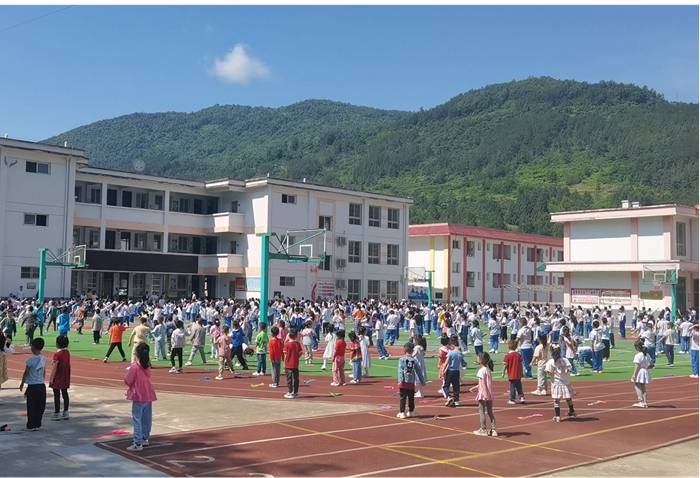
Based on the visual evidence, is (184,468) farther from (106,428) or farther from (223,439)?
(106,428)

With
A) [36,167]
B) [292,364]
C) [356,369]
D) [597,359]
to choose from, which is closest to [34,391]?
[292,364]

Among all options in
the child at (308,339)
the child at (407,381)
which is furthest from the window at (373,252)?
the child at (407,381)

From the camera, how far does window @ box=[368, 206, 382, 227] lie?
198 feet

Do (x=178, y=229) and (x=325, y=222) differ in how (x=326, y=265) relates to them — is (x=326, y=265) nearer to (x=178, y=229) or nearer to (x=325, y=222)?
(x=325, y=222)

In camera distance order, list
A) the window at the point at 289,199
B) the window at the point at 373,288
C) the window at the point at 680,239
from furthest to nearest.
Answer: the window at the point at 373,288
the window at the point at 289,199
the window at the point at 680,239

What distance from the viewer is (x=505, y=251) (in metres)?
70.4

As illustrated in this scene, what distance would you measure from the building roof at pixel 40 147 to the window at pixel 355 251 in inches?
844

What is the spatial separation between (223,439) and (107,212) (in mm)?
41970

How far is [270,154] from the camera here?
168 m

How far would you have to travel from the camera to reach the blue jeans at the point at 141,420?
1112 centimetres

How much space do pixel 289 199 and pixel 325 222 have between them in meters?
3.90

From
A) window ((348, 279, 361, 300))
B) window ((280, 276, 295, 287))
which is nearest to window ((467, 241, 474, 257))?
window ((348, 279, 361, 300))

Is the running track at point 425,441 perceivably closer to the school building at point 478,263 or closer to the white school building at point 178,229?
the white school building at point 178,229

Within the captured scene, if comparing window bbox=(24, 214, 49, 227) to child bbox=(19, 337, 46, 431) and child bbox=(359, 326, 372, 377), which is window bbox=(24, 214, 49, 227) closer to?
child bbox=(359, 326, 372, 377)
